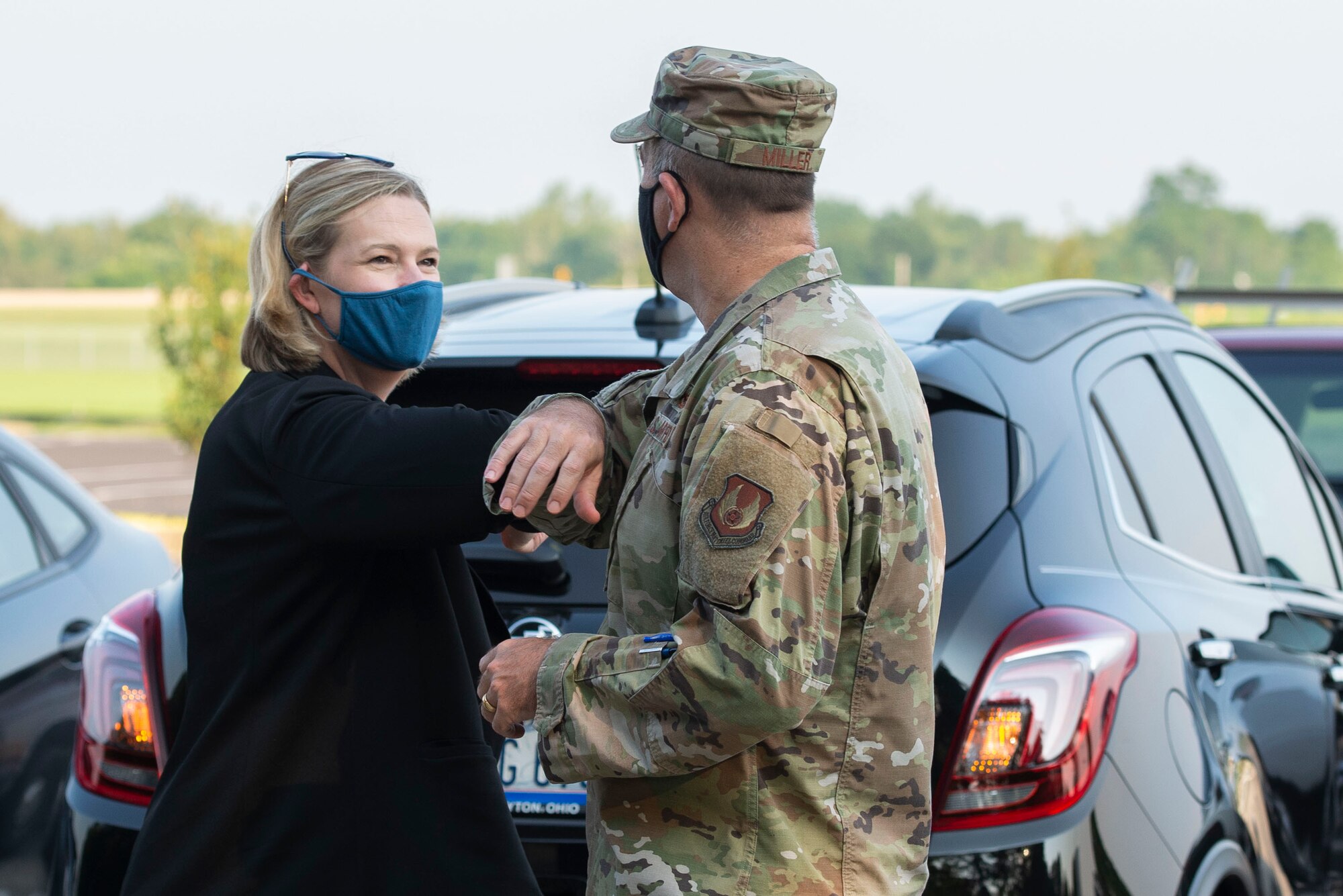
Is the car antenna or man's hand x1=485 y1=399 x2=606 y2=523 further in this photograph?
the car antenna

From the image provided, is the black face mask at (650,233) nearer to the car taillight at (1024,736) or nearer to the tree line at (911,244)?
the car taillight at (1024,736)

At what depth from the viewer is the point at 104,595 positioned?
4.57 meters

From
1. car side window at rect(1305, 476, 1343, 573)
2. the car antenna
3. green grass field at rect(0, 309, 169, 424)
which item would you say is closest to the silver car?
the car antenna

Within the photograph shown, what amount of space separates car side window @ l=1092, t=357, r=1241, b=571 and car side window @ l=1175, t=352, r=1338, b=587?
0.82 ft

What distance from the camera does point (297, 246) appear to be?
2.11 meters

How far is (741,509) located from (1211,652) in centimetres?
170

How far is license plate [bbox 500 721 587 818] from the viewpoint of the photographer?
2.49 metres

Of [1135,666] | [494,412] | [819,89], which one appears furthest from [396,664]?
[1135,666]

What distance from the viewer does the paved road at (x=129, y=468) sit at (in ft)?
58.5

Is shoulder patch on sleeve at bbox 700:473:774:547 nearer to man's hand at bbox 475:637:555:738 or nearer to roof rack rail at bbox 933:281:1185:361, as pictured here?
man's hand at bbox 475:637:555:738

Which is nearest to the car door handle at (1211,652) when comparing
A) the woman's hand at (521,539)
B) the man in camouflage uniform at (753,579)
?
the man in camouflage uniform at (753,579)

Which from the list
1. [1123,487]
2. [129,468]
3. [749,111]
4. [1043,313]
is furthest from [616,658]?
[129,468]

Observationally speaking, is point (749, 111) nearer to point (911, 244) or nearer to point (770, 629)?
point (770, 629)

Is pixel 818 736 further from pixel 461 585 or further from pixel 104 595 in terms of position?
pixel 104 595
